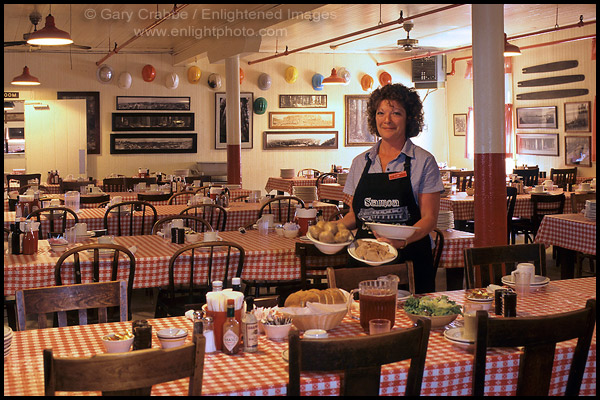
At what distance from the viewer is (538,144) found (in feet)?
51.2

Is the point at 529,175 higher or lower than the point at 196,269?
higher

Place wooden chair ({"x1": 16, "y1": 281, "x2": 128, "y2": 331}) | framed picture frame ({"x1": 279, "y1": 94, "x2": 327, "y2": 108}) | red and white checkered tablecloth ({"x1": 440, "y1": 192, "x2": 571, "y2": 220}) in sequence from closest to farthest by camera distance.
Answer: wooden chair ({"x1": 16, "y1": 281, "x2": 128, "y2": 331}) → red and white checkered tablecloth ({"x1": 440, "y1": 192, "x2": 571, "y2": 220}) → framed picture frame ({"x1": 279, "y1": 94, "x2": 327, "y2": 108})

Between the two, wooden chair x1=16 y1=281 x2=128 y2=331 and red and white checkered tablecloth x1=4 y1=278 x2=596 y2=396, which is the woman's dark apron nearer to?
red and white checkered tablecloth x1=4 y1=278 x2=596 y2=396

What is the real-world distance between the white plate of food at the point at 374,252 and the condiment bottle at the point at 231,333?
1.04m

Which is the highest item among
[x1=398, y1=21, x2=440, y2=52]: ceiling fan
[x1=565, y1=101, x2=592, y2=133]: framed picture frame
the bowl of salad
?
[x1=398, y1=21, x2=440, y2=52]: ceiling fan

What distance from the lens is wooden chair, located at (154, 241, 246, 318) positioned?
5.02 m

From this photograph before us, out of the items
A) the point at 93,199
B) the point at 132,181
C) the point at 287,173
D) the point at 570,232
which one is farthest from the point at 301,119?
the point at 570,232

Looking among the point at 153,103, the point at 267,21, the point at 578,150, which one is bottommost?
the point at 578,150

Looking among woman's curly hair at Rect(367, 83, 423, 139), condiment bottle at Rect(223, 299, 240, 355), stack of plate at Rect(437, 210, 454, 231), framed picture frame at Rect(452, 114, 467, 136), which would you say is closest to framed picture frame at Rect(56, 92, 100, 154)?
framed picture frame at Rect(452, 114, 467, 136)

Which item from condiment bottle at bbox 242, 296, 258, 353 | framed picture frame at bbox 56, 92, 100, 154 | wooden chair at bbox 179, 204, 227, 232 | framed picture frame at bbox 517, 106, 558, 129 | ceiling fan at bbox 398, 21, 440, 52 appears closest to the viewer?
condiment bottle at bbox 242, 296, 258, 353

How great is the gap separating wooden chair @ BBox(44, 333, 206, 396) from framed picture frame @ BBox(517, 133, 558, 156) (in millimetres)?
14053

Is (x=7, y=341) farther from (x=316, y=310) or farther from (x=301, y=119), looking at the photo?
(x=301, y=119)

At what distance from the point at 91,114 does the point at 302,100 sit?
16.1 feet

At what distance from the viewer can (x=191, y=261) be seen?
5.05 m
